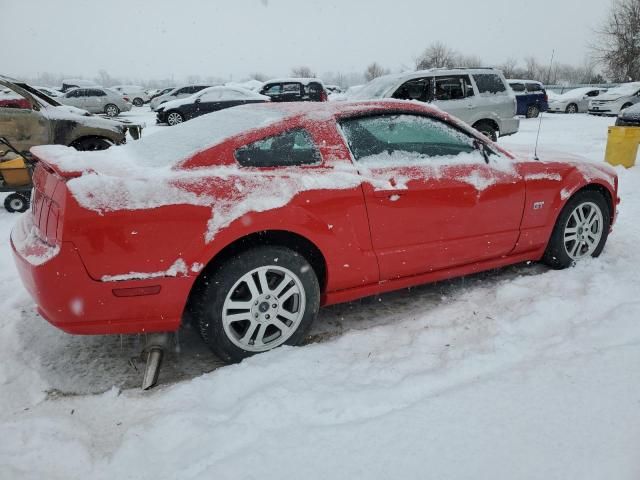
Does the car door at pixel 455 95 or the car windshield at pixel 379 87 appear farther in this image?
the car door at pixel 455 95

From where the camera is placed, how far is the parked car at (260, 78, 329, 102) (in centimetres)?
1700

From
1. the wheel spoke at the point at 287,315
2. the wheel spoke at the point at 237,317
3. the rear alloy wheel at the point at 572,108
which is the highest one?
the rear alloy wheel at the point at 572,108

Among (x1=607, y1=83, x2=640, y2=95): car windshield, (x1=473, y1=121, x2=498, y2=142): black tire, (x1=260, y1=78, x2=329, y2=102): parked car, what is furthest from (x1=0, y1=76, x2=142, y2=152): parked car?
(x1=607, y1=83, x2=640, y2=95): car windshield

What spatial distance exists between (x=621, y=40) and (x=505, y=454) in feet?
136

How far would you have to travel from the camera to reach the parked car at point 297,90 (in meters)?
17.0

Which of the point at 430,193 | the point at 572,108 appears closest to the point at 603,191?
the point at 430,193

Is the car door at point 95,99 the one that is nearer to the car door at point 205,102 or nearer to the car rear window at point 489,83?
the car door at point 205,102

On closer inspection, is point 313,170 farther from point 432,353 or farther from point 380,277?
point 432,353

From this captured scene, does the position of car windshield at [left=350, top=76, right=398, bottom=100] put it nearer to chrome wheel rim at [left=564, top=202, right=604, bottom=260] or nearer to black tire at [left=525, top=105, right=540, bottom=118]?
chrome wheel rim at [left=564, top=202, right=604, bottom=260]

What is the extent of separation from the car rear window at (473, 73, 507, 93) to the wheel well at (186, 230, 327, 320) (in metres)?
8.59

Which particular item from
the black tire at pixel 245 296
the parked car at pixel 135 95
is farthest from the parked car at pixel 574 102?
the parked car at pixel 135 95

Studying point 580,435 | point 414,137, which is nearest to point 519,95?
point 414,137

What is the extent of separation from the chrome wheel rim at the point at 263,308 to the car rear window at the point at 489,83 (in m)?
8.83

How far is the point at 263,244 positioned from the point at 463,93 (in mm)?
8552
